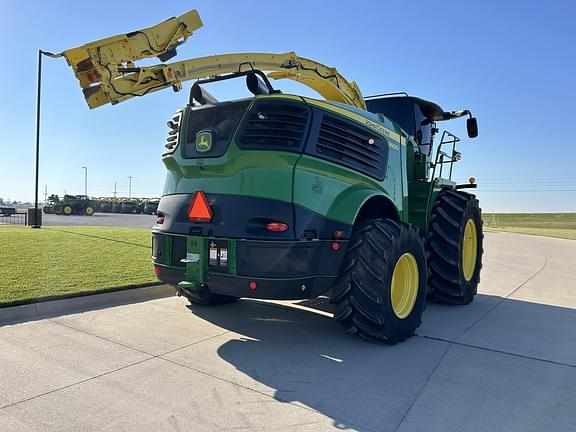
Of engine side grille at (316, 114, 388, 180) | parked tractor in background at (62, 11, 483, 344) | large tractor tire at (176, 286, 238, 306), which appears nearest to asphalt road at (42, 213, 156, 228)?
large tractor tire at (176, 286, 238, 306)

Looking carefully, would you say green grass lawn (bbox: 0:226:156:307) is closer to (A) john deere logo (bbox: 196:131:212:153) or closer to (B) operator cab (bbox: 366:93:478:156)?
(A) john deere logo (bbox: 196:131:212:153)

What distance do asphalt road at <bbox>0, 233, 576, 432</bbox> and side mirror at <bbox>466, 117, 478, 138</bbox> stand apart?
9.45ft

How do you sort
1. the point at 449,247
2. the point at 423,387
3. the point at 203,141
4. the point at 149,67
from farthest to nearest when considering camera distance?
the point at 449,247 < the point at 149,67 < the point at 203,141 < the point at 423,387

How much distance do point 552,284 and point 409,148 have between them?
207 inches

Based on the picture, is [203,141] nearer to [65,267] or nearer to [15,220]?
[65,267]

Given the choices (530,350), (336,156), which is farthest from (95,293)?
(530,350)

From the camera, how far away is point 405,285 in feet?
16.9

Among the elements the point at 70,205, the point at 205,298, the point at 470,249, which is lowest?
the point at 205,298

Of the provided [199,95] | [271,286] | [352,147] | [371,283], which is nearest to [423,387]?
[371,283]

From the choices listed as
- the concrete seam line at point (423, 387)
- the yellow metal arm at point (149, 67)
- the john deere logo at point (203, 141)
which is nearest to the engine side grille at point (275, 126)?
the john deere logo at point (203, 141)

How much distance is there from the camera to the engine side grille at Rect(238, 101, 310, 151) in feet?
14.1

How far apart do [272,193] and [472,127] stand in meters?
4.37

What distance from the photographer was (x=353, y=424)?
9.77ft

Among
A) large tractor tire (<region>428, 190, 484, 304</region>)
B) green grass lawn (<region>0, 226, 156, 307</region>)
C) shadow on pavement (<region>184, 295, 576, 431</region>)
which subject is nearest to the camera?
shadow on pavement (<region>184, 295, 576, 431</region>)
